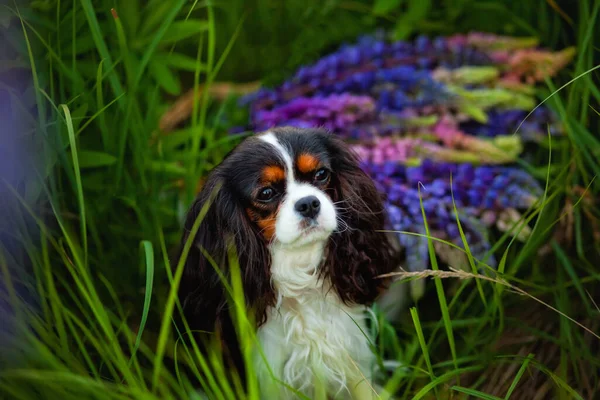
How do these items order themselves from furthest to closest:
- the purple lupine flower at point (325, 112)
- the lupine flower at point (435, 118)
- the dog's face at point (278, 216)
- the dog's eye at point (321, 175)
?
1. the purple lupine flower at point (325, 112)
2. the lupine flower at point (435, 118)
3. the dog's eye at point (321, 175)
4. the dog's face at point (278, 216)

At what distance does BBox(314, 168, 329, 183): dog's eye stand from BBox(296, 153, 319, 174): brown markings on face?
5 centimetres

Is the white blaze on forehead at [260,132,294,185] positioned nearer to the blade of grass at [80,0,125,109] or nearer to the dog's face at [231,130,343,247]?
the dog's face at [231,130,343,247]

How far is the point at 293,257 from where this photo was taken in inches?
81.9

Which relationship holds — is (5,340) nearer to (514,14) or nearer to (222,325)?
(222,325)

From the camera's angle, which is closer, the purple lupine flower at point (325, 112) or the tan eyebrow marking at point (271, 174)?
the tan eyebrow marking at point (271, 174)

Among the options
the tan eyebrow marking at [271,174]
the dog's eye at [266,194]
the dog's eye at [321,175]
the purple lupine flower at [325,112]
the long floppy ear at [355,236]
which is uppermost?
the purple lupine flower at [325,112]

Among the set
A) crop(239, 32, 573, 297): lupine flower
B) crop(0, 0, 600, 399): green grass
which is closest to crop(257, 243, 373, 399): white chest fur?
crop(0, 0, 600, 399): green grass

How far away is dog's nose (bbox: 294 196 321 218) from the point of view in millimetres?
1900

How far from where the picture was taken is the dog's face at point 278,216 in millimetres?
1962

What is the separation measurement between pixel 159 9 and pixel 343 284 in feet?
3.99

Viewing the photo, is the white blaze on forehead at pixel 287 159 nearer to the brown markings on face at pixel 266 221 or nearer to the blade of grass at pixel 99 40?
the brown markings on face at pixel 266 221

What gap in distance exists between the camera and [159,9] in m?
2.49

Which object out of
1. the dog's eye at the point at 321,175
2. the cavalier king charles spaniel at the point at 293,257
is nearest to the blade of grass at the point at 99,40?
the cavalier king charles spaniel at the point at 293,257

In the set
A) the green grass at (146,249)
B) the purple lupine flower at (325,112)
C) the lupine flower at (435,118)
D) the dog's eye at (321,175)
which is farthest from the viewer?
the purple lupine flower at (325,112)
